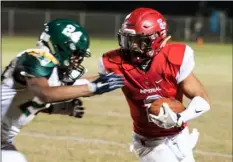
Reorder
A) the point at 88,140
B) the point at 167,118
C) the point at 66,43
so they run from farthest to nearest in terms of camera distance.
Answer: the point at 88,140, the point at 167,118, the point at 66,43

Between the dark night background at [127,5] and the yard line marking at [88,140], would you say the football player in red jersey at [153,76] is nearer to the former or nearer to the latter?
the yard line marking at [88,140]

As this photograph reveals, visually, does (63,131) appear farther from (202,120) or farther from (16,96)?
(16,96)

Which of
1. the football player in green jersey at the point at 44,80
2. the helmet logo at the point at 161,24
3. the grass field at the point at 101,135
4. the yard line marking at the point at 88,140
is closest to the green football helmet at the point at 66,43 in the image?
the football player in green jersey at the point at 44,80

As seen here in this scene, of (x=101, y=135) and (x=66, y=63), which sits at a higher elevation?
(x=66, y=63)

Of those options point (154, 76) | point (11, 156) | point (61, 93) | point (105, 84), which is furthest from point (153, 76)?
point (11, 156)

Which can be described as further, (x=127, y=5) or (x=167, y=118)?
(x=127, y=5)

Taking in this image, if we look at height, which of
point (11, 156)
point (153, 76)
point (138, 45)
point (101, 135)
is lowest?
point (101, 135)

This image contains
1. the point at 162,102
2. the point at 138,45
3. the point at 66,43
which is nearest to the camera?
the point at 66,43

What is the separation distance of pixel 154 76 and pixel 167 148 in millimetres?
506

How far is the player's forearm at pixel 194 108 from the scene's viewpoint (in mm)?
3938

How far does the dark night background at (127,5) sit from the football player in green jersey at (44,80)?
31563 millimetres

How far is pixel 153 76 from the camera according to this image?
4176mm

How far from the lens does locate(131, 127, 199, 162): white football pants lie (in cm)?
414

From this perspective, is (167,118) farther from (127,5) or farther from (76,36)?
(127,5)
